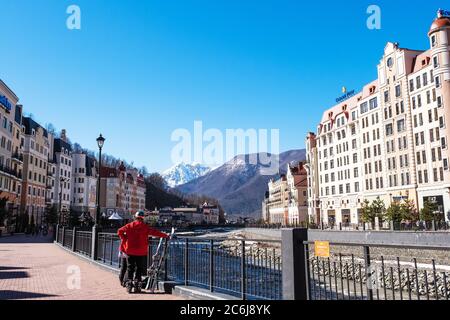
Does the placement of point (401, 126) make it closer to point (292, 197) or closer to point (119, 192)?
point (292, 197)

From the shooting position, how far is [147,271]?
10.7 metres

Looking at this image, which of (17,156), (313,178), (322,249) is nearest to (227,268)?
(322,249)

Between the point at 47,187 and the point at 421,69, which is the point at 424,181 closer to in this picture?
the point at 421,69

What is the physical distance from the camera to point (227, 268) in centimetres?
931

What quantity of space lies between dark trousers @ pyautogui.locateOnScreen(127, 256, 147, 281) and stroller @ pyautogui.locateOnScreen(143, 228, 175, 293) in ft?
1.53

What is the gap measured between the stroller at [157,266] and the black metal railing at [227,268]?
1.30 ft

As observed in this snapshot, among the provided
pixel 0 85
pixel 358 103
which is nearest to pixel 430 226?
pixel 358 103

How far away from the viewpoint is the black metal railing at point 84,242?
19859mm

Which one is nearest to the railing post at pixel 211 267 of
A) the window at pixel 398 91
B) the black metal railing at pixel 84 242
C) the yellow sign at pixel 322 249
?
the yellow sign at pixel 322 249

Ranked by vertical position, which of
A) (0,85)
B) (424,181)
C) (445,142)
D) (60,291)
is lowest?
(60,291)

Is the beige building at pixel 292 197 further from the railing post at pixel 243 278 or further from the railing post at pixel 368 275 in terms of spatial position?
the railing post at pixel 368 275

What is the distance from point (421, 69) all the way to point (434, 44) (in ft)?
14.0

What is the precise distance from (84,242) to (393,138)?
4690 centimetres

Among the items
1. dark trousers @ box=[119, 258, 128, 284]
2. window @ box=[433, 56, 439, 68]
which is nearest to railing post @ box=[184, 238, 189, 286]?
dark trousers @ box=[119, 258, 128, 284]
